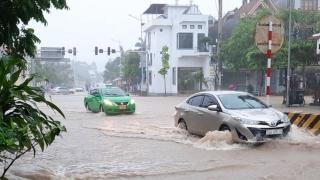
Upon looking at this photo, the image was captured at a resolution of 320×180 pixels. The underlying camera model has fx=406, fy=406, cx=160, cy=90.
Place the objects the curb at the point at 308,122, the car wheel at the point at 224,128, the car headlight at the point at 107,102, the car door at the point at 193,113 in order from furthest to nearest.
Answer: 1. the car headlight at the point at 107,102
2. the car door at the point at 193,113
3. the curb at the point at 308,122
4. the car wheel at the point at 224,128

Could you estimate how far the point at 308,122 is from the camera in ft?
36.8

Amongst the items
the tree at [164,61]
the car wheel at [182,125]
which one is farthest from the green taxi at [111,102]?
the tree at [164,61]

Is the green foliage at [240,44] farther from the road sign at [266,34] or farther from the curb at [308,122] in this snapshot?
the curb at [308,122]

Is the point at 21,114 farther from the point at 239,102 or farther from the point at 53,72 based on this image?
the point at 53,72

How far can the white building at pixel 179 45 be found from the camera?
4281cm

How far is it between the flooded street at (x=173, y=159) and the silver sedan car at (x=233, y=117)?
272 mm

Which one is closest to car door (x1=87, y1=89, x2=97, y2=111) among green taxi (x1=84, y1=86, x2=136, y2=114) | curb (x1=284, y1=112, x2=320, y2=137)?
green taxi (x1=84, y1=86, x2=136, y2=114)

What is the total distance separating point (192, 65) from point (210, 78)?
2590mm

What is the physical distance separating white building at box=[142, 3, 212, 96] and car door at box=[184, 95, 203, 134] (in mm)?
30766

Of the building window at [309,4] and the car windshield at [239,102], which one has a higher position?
the building window at [309,4]

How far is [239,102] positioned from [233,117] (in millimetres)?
992

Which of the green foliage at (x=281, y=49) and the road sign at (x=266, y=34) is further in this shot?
the green foliage at (x=281, y=49)

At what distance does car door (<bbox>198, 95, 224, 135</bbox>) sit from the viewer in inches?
400

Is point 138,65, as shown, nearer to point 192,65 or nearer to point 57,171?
point 192,65
